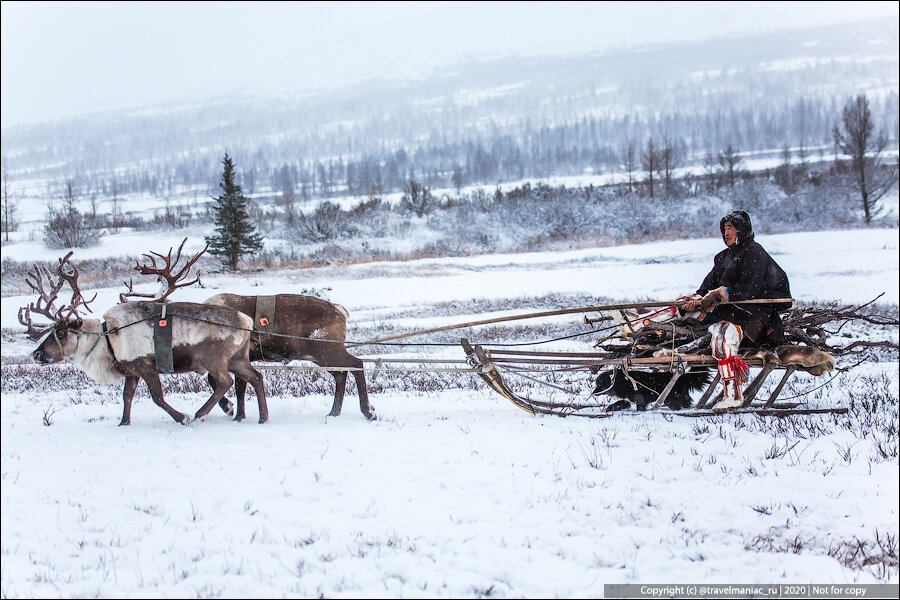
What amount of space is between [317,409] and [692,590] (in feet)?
16.8

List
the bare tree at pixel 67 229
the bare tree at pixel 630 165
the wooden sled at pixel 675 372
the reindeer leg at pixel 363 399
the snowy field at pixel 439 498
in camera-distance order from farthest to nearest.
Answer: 1. the bare tree at pixel 630 165
2. the bare tree at pixel 67 229
3. the reindeer leg at pixel 363 399
4. the wooden sled at pixel 675 372
5. the snowy field at pixel 439 498

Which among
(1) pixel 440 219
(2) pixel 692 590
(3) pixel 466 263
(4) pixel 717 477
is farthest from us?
(1) pixel 440 219

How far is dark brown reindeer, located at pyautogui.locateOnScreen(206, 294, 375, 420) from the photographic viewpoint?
23.1 ft

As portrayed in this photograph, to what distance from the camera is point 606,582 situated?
141 inches

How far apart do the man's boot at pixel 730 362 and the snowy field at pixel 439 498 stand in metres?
0.35

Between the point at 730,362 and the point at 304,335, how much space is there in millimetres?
4557

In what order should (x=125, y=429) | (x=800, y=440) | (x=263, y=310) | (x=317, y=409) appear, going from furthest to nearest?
(x=317, y=409) → (x=263, y=310) → (x=125, y=429) → (x=800, y=440)

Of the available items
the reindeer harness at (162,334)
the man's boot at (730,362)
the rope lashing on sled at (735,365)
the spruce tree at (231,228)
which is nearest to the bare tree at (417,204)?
the spruce tree at (231,228)

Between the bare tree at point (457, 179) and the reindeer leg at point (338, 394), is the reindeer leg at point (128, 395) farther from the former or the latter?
the bare tree at point (457, 179)

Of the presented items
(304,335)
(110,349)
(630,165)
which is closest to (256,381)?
(304,335)

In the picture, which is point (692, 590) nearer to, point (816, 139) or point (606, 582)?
point (606, 582)

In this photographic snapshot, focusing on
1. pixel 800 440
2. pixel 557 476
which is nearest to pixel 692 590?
pixel 557 476

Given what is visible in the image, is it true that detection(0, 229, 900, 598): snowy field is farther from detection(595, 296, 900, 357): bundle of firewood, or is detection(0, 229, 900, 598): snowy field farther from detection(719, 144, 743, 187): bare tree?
detection(719, 144, 743, 187): bare tree

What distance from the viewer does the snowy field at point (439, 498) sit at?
12.0 feet
